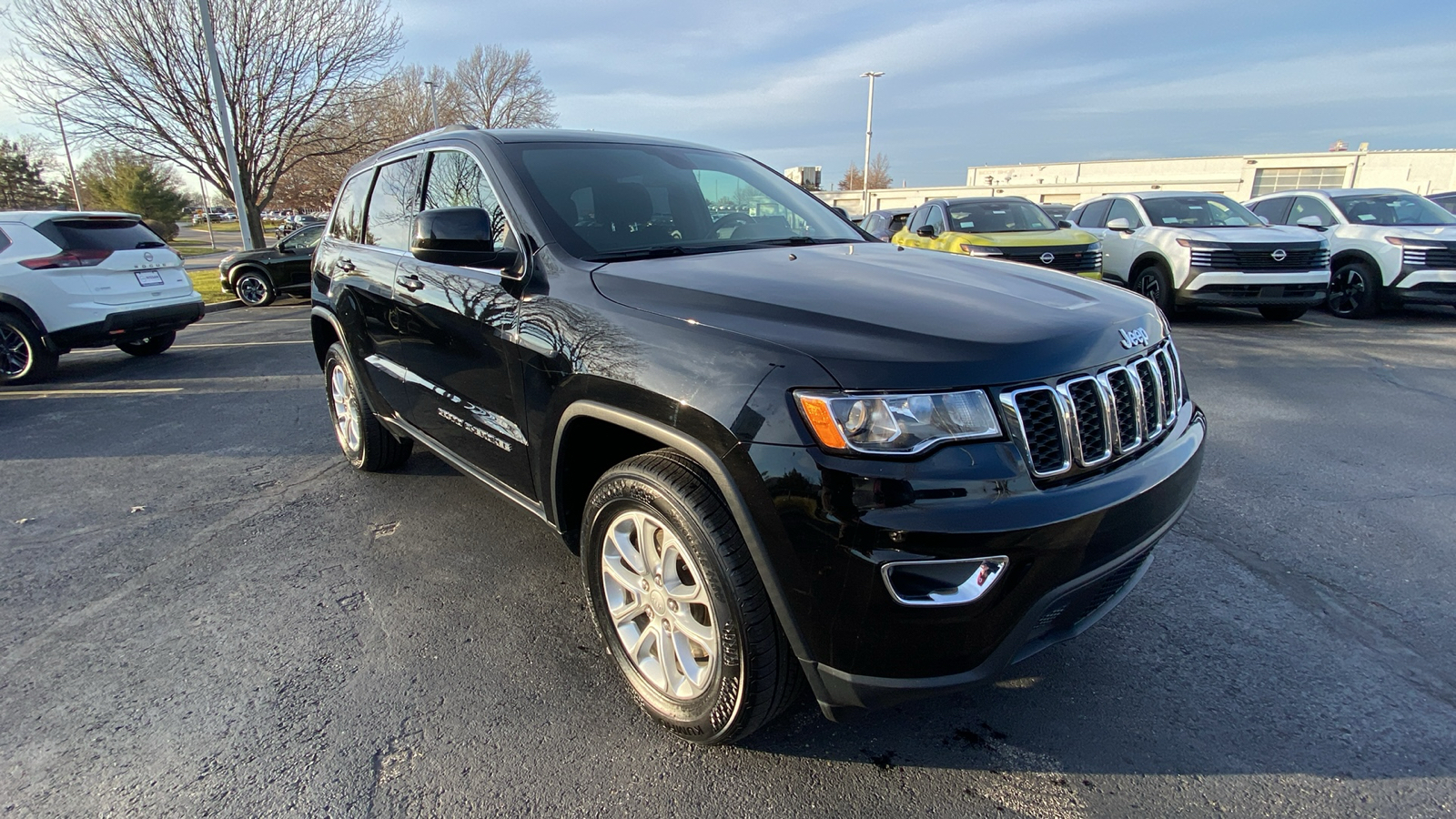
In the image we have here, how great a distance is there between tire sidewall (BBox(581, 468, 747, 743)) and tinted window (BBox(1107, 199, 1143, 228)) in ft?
34.4

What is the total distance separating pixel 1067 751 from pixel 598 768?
4.40 feet

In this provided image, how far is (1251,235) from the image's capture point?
893 centimetres

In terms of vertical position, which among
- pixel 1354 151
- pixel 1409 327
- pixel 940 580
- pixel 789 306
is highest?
pixel 1354 151

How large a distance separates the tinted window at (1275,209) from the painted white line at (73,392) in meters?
14.2

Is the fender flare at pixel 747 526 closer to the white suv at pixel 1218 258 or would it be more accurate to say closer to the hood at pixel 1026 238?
the hood at pixel 1026 238

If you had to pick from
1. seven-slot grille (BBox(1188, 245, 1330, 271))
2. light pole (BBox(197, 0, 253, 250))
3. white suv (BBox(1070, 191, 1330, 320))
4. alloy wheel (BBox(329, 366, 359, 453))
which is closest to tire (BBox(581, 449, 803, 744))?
alloy wheel (BBox(329, 366, 359, 453))

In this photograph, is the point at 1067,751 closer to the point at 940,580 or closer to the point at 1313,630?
the point at 940,580

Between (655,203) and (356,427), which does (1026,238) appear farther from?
(356,427)

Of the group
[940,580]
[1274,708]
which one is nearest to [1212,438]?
[1274,708]

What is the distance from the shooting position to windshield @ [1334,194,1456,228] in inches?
389

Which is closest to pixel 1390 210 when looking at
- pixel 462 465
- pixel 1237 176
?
pixel 462 465

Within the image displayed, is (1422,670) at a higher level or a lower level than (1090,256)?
lower

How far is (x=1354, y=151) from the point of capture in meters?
48.9

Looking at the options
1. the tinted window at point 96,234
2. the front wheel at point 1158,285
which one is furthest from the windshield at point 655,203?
the front wheel at point 1158,285
